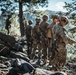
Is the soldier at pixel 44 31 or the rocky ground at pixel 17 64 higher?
the soldier at pixel 44 31

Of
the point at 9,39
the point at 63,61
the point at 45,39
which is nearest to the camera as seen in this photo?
the point at 63,61

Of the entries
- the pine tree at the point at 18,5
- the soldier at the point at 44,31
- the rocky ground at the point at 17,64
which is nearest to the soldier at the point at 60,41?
the rocky ground at the point at 17,64

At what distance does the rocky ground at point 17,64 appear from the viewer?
832cm

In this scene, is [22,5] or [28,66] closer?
[28,66]

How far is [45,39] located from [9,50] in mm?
2394

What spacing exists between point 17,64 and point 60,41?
76.7 inches

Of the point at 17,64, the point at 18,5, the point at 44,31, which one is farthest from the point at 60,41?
the point at 18,5

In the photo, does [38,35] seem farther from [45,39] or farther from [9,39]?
[9,39]

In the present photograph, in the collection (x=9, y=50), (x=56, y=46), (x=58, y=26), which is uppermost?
(x=58, y=26)

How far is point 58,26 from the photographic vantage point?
7934 millimetres

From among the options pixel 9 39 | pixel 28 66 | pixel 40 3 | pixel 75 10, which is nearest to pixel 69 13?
pixel 75 10

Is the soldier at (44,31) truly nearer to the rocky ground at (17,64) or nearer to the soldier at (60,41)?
the rocky ground at (17,64)

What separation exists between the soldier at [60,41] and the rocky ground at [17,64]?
408mm

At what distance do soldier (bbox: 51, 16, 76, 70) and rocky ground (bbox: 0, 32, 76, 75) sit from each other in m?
0.41
